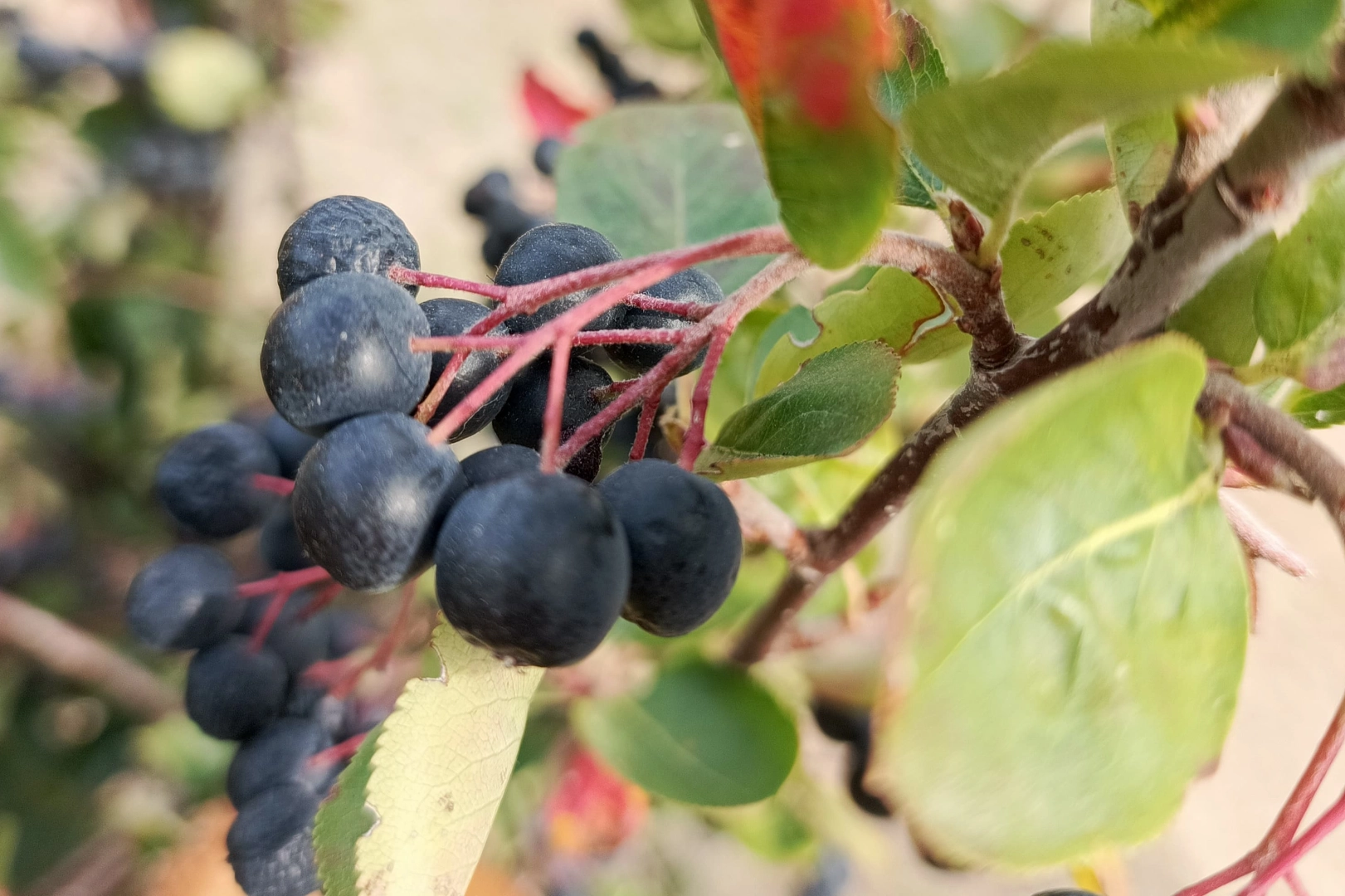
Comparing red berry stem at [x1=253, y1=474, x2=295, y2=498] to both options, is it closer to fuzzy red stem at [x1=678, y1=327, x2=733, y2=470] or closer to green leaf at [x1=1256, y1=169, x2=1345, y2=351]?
fuzzy red stem at [x1=678, y1=327, x2=733, y2=470]

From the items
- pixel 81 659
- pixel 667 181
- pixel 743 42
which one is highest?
pixel 743 42

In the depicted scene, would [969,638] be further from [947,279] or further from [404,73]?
[404,73]

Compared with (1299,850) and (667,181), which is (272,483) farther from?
(1299,850)

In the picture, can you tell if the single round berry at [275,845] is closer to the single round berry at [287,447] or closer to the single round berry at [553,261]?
→ the single round berry at [287,447]

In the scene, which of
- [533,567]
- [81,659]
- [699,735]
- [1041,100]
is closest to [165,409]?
[81,659]

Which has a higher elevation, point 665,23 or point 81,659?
point 665,23

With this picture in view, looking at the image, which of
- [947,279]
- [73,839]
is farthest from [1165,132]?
[73,839]

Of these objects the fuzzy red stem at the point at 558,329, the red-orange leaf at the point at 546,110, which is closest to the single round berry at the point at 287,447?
the fuzzy red stem at the point at 558,329
